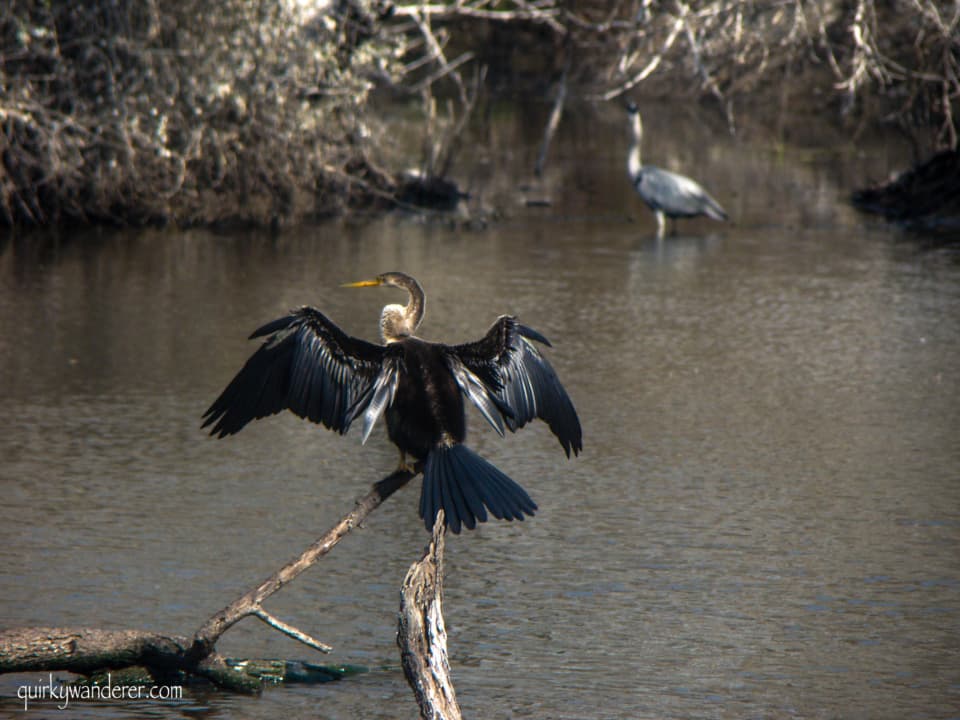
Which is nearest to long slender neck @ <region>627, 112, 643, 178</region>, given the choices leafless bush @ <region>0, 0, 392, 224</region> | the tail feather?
leafless bush @ <region>0, 0, 392, 224</region>

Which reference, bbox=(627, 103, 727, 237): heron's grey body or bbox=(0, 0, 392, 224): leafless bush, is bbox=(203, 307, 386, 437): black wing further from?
bbox=(627, 103, 727, 237): heron's grey body

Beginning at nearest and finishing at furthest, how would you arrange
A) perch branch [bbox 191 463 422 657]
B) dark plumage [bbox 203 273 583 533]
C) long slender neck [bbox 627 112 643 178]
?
perch branch [bbox 191 463 422 657]
dark plumage [bbox 203 273 583 533]
long slender neck [bbox 627 112 643 178]

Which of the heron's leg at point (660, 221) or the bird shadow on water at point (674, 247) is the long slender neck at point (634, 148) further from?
the bird shadow on water at point (674, 247)

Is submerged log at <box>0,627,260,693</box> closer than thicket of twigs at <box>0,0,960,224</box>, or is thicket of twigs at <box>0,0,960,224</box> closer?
submerged log at <box>0,627,260,693</box>

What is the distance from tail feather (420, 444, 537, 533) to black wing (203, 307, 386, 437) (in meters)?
0.34

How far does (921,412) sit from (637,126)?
7.85 meters

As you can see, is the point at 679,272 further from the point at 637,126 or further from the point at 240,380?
the point at 240,380

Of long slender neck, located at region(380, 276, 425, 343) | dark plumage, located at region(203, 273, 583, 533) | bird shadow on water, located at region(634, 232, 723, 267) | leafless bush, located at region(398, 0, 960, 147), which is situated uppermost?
leafless bush, located at region(398, 0, 960, 147)

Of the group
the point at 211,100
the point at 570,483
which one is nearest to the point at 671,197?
the point at 211,100

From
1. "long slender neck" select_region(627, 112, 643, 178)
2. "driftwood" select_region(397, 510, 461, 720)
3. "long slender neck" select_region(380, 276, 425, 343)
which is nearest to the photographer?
"driftwood" select_region(397, 510, 461, 720)

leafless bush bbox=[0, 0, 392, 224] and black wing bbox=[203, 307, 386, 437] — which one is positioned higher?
leafless bush bbox=[0, 0, 392, 224]

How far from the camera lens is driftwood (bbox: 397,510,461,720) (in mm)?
3797

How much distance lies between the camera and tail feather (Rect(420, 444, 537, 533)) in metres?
4.21

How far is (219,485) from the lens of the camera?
21.7 feet
